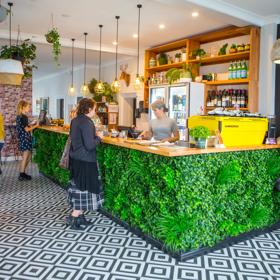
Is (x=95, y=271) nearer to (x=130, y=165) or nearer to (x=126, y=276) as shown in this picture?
(x=126, y=276)

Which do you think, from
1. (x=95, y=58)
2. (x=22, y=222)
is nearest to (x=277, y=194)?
(x=22, y=222)

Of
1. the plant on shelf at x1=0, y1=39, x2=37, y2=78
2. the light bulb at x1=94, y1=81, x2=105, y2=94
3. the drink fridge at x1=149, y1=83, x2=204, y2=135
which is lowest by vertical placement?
the drink fridge at x1=149, y1=83, x2=204, y2=135

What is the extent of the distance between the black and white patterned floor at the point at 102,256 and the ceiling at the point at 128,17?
314 centimetres

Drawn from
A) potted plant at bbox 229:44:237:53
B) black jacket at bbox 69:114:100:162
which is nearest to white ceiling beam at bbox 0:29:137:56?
potted plant at bbox 229:44:237:53

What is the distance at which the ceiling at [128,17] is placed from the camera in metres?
4.71

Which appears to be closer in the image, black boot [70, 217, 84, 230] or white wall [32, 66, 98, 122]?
black boot [70, 217, 84, 230]

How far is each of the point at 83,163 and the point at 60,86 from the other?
11324 millimetres

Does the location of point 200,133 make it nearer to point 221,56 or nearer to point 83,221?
point 83,221

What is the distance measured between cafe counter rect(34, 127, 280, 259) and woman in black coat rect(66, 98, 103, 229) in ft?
1.01

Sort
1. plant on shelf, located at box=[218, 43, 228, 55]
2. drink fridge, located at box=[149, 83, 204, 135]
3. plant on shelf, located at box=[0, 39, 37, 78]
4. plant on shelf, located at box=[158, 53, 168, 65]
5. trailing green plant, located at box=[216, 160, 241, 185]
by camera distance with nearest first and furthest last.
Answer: trailing green plant, located at box=[216, 160, 241, 185] < plant on shelf, located at box=[0, 39, 37, 78] < plant on shelf, located at box=[218, 43, 228, 55] < drink fridge, located at box=[149, 83, 204, 135] < plant on shelf, located at box=[158, 53, 168, 65]

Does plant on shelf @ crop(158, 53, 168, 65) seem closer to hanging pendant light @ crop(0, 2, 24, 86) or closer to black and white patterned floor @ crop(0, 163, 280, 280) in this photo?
hanging pendant light @ crop(0, 2, 24, 86)

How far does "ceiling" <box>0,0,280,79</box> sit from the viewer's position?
15.5 ft

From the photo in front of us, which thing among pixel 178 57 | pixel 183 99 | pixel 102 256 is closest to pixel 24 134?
pixel 183 99

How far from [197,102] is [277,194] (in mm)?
2781
